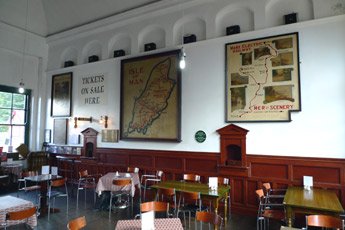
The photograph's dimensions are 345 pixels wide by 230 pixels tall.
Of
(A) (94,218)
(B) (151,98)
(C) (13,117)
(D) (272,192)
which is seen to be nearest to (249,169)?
(D) (272,192)

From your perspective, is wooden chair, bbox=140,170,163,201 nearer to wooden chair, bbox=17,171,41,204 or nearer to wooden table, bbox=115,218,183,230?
wooden chair, bbox=17,171,41,204

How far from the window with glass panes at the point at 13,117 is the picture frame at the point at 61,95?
37.7 inches

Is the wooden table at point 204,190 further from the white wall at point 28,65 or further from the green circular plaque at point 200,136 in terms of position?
the white wall at point 28,65

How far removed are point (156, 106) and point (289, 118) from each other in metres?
3.44

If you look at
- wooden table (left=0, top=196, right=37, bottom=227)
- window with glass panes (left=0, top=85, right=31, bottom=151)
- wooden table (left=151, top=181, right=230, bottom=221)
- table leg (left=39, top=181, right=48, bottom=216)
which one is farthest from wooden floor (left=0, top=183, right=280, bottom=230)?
window with glass panes (left=0, top=85, right=31, bottom=151)

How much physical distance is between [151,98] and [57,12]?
5381 millimetres

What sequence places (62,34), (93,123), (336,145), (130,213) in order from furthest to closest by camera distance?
(62,34), (93,123), (130,213), (336,145)

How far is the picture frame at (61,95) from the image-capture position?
9.03 meters

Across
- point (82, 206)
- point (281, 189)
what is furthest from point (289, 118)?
point (82, 206)

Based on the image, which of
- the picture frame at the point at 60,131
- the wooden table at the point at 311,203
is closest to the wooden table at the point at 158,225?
the wooden table at the point at 311,203

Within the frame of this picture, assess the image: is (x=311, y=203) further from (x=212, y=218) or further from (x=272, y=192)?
(x=212, y=218)

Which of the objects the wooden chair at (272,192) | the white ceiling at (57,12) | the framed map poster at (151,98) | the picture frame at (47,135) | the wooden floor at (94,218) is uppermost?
the white ceiling at (57,12)

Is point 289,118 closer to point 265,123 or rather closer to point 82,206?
point 265,123

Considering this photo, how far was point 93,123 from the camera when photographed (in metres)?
8.29
